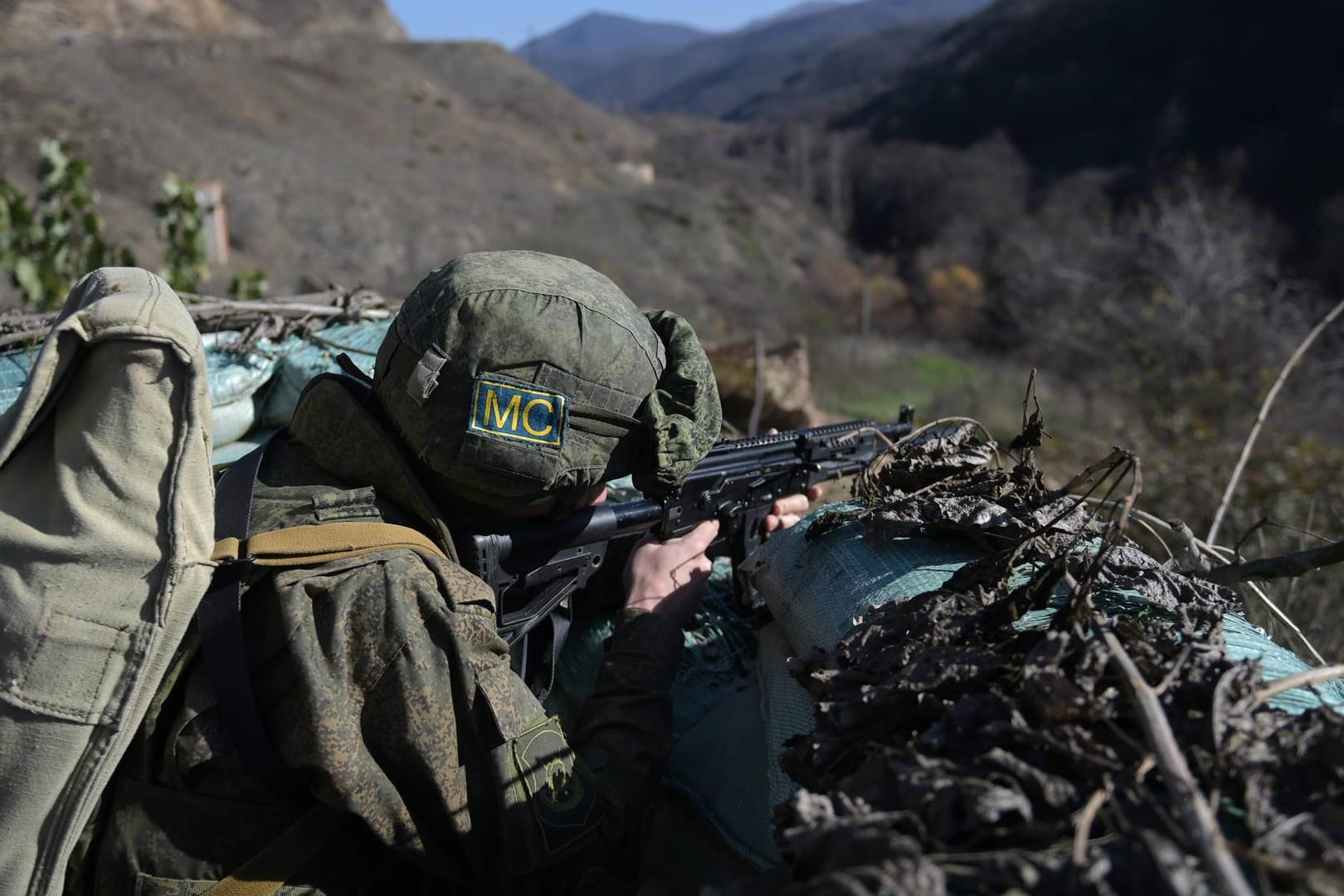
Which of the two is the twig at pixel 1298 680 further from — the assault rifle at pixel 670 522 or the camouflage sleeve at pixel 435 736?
the assault rifle at pixel 670 522

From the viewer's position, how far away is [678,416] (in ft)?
7.23

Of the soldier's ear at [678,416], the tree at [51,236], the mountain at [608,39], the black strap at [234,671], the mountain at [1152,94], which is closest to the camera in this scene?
the black strap at [234,671]

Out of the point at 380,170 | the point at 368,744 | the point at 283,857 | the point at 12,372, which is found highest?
the point at 380,170

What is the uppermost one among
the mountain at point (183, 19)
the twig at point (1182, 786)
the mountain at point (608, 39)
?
the mountain at point (608, 39)

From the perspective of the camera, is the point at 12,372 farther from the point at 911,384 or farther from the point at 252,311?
the point at 911,384

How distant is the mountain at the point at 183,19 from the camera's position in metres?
34.7

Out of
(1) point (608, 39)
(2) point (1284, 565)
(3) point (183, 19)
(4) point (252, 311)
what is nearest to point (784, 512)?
(2) point (1284, 565)

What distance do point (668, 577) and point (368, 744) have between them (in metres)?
1.04

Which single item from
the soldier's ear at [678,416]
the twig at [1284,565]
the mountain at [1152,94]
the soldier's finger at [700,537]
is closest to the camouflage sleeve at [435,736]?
the soldier's ear at [678,416]

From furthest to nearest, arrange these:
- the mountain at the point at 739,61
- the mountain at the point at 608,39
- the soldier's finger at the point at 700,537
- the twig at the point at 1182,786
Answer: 1. the mountain at the point at 608,39
2. the mountain at the point at 739,61
3. the soldier's finger at the point at 700,537
4. the twig at the point at 1182,786

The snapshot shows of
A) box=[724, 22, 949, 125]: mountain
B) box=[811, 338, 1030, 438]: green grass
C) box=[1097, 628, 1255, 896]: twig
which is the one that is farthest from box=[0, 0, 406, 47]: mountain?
box=[1097, 628, 1255, 896]: twig

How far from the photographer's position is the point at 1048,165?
49031mm

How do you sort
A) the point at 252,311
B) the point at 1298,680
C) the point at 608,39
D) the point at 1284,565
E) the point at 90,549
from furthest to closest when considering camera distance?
the point at 608,39 < the point at 252,311 < the point at 1284,565 < the point at 90,549 < the point at 1298,680

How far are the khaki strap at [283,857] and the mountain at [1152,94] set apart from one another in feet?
140
